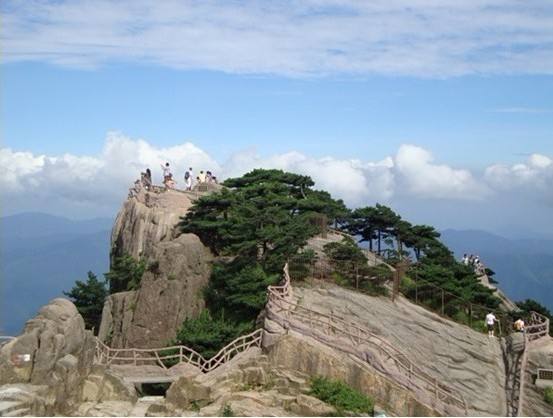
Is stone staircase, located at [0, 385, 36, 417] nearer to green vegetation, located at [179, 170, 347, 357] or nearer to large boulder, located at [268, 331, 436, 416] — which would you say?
large boulder, located at [268, 331, 436, 416]

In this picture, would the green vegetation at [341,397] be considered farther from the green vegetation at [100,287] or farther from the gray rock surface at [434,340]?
the green vegetation at [100,287]

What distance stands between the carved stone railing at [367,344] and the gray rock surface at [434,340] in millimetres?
1144

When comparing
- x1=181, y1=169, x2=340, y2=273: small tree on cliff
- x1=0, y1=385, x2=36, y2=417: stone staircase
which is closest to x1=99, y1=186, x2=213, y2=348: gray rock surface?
x1=181, y1=169, x2=340, y2=273: small tree on cliff

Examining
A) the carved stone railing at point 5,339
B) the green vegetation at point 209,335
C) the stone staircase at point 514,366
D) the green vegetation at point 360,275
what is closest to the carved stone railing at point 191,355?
the green vegetation at point 209,335

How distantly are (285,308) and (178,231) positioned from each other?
1589 centimetres

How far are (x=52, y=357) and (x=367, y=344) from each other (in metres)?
9.05

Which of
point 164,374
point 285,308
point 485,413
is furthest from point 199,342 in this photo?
point 485,413

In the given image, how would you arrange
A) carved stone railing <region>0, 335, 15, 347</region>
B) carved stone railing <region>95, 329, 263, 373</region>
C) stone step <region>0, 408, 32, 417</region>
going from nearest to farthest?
stone step <region>0, 408, 32, 417</region>, carved stone railing <region>0, 335, 15, 347</region>, carved stone railing <region>95, 329, 263, 373</region>

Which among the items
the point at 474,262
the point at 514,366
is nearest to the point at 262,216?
the point at 514,366

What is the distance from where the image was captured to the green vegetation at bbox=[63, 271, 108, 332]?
39906 mm

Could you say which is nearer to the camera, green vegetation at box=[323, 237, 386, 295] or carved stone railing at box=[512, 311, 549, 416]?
carved stone railing at box=[512, 311, 549, 416]

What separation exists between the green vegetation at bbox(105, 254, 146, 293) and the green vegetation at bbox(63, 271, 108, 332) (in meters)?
1.82

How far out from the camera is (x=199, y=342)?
2742cm

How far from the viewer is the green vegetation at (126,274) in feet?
116
